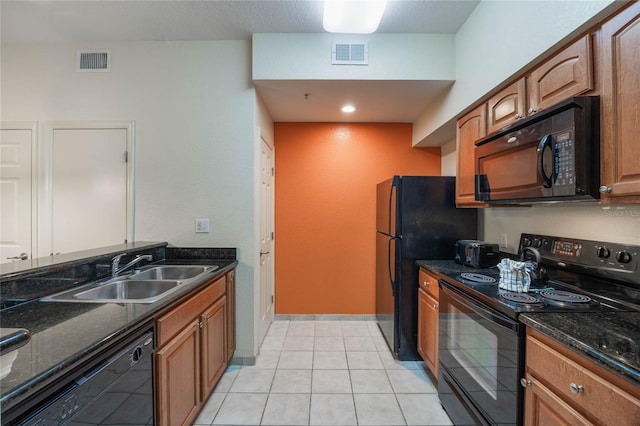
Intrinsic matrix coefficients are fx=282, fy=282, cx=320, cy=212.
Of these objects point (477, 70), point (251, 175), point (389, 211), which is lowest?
point (389, 211)

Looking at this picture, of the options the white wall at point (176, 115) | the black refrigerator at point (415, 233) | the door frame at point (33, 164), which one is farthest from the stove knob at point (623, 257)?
the door frame at point (33, 164)

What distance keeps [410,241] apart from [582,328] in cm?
145

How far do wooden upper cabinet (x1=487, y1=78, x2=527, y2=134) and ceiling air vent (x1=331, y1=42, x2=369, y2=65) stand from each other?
994mm

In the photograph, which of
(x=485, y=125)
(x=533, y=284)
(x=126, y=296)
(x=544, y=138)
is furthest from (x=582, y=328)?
(x=126, y=296)

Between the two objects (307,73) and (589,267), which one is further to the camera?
(307,73)

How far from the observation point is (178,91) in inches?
94.7

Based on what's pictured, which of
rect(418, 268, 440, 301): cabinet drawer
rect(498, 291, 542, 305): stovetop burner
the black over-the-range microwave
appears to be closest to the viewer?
the black over-the-range microwave

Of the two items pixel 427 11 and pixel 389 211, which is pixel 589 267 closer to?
pixel 389 211

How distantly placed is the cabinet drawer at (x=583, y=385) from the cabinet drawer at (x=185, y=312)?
5.14 ft

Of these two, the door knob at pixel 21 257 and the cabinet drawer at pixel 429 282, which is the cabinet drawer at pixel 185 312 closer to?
the cabinet drawer at pixel 429 282

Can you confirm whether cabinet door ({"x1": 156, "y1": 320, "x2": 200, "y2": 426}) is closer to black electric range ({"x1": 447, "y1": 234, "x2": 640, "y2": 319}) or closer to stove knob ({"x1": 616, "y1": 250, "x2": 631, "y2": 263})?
black electric range ({"x1": 447, "y1": 234, "x2": 640, "y2": 319})

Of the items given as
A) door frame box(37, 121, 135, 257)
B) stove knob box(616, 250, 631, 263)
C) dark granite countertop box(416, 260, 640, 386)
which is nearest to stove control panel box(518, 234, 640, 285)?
stove knob box(616, 250, 631, 263)

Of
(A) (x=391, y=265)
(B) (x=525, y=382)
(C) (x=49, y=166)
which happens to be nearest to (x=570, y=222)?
(B) (x=525, y=382)

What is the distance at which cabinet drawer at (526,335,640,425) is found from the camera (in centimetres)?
77
